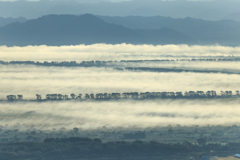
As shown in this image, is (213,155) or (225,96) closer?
(213,155)

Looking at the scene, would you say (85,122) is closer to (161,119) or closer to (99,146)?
(161,119)

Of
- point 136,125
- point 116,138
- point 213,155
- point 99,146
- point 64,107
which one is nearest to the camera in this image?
point 213,155

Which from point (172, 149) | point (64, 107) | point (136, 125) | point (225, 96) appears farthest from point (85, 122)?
point (225, 96)

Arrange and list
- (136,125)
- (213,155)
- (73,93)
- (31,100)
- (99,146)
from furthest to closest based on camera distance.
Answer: (73,93) < (31,100) < (136,125) < (99,146) < (213,155)

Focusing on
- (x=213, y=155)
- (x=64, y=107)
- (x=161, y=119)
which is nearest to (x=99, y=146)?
(x=213, y=155)

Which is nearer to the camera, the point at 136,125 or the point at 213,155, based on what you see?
the point at 213,155

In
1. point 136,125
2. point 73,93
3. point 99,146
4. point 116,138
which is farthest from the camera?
point 73,93

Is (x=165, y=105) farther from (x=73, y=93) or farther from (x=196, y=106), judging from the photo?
(x=73, y=93)

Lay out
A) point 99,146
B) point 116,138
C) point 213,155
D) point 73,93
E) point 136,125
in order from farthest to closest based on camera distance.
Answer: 1. point 73,93
2. point 136,125
3. point 116,138
4. point 99,146
5. point 213,155
